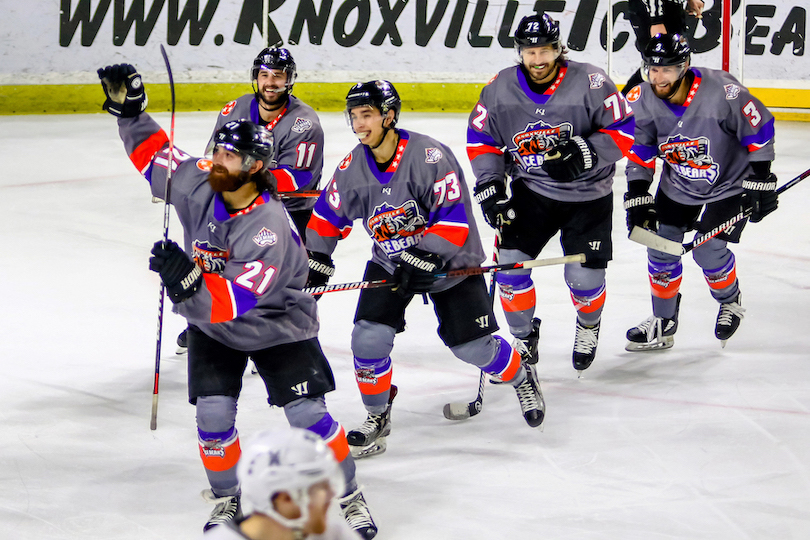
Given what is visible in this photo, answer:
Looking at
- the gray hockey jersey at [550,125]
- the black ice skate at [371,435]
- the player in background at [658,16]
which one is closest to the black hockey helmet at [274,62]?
the gray hockey jersey at [550,125]

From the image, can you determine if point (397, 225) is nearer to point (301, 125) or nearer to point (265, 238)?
point (265, 238)

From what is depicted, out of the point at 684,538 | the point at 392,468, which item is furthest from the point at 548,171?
the point at 684,538

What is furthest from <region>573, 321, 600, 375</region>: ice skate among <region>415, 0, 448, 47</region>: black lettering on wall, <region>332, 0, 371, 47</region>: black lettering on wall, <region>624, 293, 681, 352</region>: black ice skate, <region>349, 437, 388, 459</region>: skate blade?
<region>332, 0, 371, 47</region>: black lettering on wall

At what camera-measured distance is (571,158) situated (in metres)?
3.38

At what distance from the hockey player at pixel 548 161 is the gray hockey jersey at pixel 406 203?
57cm

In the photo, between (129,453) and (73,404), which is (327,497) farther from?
(73,404)

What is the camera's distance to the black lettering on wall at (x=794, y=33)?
8180 millimetres

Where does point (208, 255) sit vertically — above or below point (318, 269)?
above

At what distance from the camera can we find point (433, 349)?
3955 mm

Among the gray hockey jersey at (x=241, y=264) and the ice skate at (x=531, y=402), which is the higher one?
the gray hockey jersey at (x=241, y=264)

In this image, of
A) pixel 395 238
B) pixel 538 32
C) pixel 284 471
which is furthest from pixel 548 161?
pixel 284 471

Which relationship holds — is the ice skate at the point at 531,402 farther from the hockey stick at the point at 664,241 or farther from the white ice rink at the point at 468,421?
the hockey stick at the point at 664,241

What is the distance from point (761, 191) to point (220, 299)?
2.25 metres

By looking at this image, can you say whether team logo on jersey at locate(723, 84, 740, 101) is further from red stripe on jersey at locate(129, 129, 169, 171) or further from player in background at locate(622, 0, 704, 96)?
Answer: red stripe on jersey at locate(129, 129, 169, 171)
